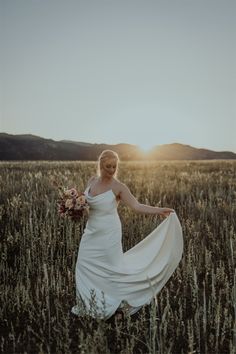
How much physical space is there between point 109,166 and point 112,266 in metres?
0.95

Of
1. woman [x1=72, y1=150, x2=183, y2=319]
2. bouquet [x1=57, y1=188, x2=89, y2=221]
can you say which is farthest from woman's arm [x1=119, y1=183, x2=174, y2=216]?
bouquet [x1=57, y1=188, x2=89, y2=221]

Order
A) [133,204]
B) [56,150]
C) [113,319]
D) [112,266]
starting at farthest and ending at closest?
[56,150], [133,204], [112,266], [113,319]

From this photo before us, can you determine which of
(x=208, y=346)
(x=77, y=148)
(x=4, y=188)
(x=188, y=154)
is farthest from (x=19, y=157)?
(x=208, y=346)

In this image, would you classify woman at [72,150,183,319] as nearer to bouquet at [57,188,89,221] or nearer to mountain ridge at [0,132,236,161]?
bouquet at [57,188,89,221]

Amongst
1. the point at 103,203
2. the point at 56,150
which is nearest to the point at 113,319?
the point at 103,203

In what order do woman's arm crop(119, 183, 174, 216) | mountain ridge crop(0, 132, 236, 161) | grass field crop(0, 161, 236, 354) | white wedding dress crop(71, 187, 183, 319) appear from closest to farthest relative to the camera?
grass field crop(0, 161, 236, 354) < white wedding dress crop(71, 187, 183, 319) < woman's arm crop(119, 183, 174, 216) < mountain ridge crop(0, 132, 236, 161)

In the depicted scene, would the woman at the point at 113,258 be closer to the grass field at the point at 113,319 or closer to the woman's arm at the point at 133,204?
the woman's arm at the point at 133,204

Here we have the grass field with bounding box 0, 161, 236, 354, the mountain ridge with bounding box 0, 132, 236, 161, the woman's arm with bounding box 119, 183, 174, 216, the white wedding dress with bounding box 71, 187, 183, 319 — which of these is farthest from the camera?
the mountain ridge with bounding box 0, 132, 236, 161

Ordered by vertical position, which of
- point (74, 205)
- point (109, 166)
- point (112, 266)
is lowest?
point (112, 266)

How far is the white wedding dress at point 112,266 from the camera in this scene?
4.64 meters

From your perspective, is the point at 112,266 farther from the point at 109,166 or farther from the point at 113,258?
the point at 109,166

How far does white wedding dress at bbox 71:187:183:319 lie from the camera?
15.2 ft

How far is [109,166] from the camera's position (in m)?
4.72

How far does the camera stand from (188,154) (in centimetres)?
12594
